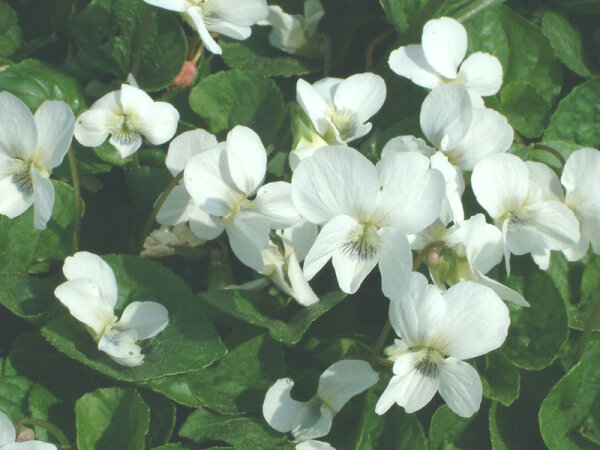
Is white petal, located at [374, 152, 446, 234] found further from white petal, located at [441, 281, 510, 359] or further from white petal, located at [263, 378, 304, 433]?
white petal, located at [263, 378, 304, 433]

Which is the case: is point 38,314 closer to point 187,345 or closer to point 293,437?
point 187,345

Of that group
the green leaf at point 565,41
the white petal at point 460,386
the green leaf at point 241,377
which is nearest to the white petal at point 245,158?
the green leaf at point 241,377

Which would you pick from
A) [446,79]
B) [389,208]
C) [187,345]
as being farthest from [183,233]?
[446,79]

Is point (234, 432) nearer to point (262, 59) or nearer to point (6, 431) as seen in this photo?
point (6, 431)

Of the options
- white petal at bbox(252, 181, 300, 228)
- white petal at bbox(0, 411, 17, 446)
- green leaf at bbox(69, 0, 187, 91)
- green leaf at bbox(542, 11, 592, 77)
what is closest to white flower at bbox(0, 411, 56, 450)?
white petal at bbox(0, 411, 17, 446)

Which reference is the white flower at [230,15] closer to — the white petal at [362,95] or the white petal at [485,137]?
the white petal at [362,95]

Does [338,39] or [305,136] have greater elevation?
[305,136]
